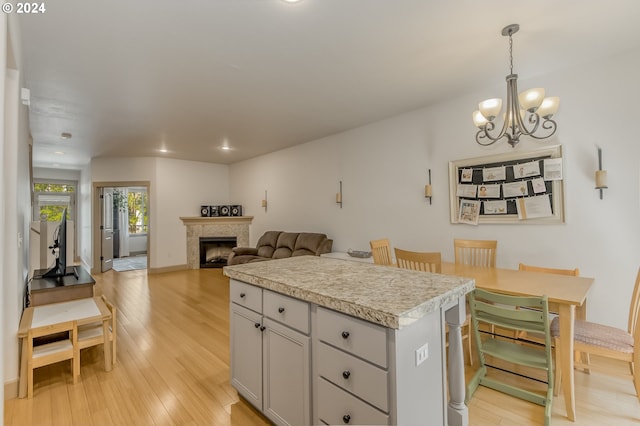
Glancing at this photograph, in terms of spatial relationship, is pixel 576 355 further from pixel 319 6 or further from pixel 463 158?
pixel 319 6

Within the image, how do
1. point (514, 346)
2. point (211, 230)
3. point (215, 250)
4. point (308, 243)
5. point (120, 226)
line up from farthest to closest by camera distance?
point (120, 226), point (215, 250), point (211, 230), point (308, 243), point (514, 346)

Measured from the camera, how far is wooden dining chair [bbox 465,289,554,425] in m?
1.89

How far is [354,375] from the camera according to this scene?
4.54ft

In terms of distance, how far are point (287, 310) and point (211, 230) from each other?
6.19 meters

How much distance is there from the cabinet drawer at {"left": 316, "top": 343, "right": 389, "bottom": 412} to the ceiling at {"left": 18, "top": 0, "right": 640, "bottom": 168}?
7.03ft

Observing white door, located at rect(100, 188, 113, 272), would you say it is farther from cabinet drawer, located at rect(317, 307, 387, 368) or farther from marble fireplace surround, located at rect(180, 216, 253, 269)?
cabinet drawer, located at rect(317, 307, 387, 368)

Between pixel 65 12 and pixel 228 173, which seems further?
pixel 228 173

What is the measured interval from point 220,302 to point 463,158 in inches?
152

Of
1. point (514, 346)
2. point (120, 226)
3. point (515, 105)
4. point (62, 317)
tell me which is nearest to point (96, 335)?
point (62, 317)

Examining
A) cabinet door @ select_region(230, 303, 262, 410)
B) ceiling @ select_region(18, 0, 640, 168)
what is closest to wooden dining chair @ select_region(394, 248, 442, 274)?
cabinet door @ select_region(230, 303, 262, 410)

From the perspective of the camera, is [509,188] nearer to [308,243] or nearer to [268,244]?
[308,243]

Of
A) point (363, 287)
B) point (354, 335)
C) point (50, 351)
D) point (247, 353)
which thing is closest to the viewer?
point (354, 335)

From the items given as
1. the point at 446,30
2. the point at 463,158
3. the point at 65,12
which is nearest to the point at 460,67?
the point at 446,30

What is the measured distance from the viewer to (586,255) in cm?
292
